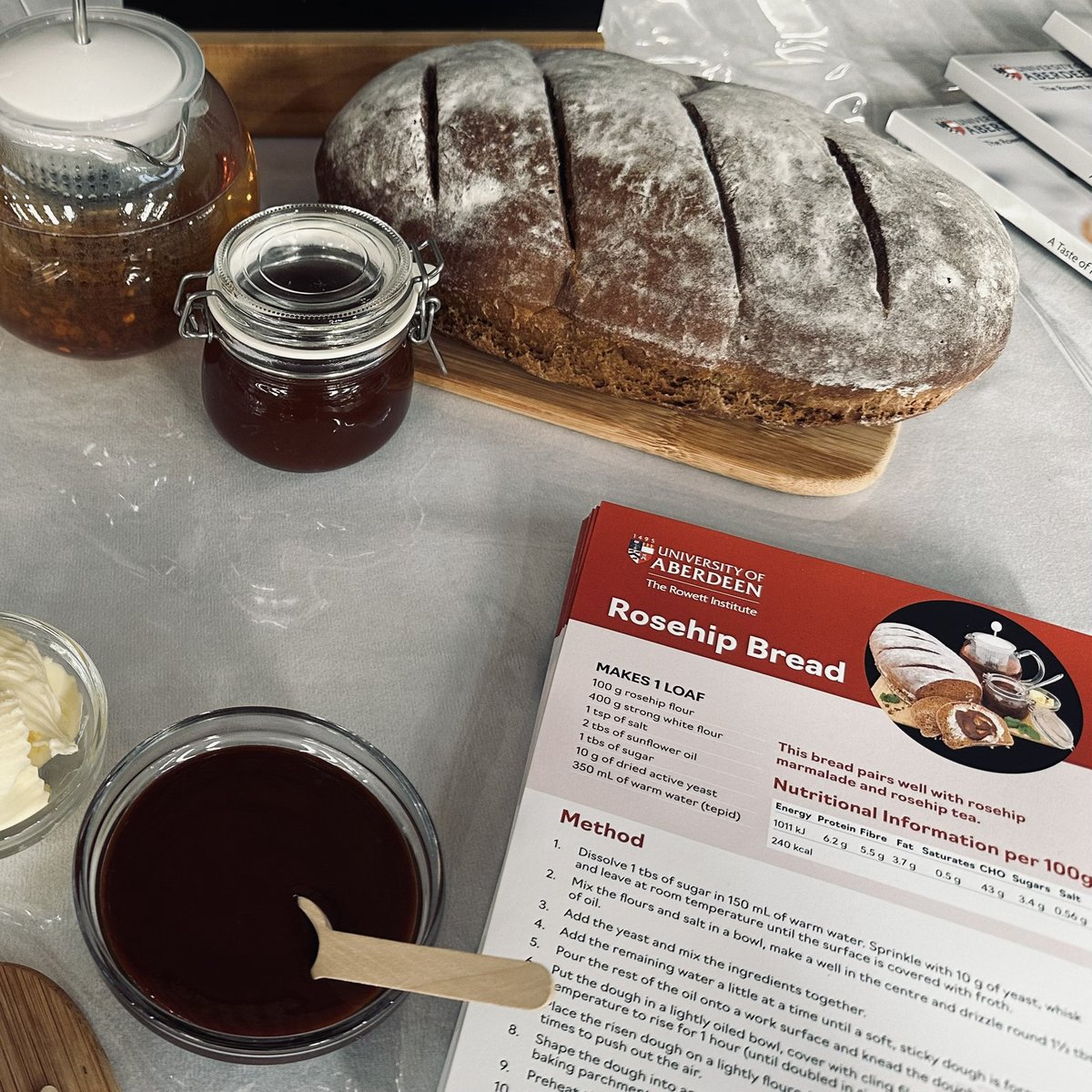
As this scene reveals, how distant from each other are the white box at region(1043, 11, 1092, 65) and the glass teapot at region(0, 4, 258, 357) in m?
0.95

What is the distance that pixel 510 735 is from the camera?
2.14 feet

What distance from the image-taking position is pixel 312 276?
688mm

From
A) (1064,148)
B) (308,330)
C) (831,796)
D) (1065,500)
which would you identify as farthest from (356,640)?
(1064,148)

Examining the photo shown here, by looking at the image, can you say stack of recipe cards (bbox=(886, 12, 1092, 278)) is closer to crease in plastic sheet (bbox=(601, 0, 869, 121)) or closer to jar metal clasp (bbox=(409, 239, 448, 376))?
A: crease in plastic sheet (bbox=(601, 0, 869, 121))

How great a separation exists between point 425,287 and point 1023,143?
2.38 feet

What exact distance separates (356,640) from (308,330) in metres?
0.20

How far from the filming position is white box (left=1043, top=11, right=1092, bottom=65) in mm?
1164

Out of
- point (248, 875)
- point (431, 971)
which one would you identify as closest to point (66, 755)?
point (248, 875)

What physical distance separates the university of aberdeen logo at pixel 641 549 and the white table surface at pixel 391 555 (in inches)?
2.6

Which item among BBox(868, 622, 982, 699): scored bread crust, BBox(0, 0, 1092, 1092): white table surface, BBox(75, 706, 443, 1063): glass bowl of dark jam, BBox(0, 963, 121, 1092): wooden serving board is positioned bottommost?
BBox(0, 963, 121, 1092): wooden serving board

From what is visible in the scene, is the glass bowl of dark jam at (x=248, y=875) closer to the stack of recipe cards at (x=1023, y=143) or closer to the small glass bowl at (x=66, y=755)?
the small glass bowl at (x=66, y=755)

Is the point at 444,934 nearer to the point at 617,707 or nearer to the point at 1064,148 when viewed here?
the point at 617,707

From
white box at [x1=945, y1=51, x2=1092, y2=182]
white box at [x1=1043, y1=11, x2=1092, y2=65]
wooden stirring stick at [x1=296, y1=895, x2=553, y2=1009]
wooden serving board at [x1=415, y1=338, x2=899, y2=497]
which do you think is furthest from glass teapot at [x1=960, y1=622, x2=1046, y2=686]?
white box at [x1=1043, y1=11, x2=1092, y2=65]

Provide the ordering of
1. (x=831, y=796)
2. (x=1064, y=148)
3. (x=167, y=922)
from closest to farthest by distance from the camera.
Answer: (x=167, y=922)
(x=831, y=796)
(x=1064, y=148)
